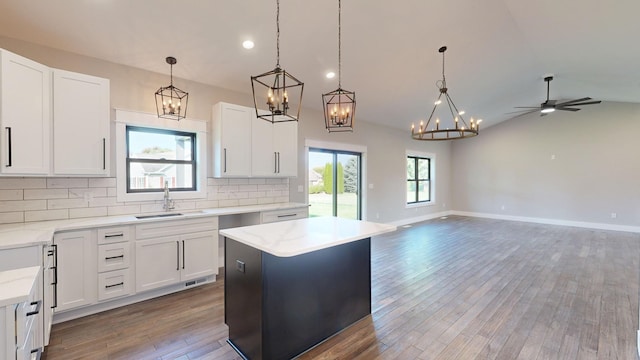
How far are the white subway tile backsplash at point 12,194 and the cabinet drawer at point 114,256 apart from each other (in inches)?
36.6

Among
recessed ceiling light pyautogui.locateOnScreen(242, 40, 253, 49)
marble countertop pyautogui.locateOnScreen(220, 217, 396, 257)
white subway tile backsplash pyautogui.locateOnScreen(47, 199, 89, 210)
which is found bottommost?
marble countertop pyautogui.locateOnScreen(220, 217, 396, 257)

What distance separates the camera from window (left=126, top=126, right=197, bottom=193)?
352cm

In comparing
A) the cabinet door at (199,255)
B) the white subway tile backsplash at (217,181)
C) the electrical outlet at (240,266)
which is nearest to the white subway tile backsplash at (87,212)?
the cabinet door at (199,255)

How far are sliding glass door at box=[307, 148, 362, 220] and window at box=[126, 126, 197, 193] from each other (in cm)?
224

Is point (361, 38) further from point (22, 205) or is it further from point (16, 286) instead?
point (22, 205)

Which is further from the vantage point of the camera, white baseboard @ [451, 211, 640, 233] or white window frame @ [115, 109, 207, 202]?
white baseboard @ [451, 211, 640, 233]

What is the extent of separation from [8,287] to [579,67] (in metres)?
7.46

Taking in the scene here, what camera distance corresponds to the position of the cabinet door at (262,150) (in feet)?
13.6

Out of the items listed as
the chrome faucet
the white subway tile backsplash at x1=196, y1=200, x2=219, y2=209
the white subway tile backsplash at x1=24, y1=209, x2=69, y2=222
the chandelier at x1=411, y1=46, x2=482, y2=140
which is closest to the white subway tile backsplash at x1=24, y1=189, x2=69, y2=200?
the white subway tile backsplash at x1=24, y1=209, x2=69, y2=222

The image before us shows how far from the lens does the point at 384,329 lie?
2.54 metres

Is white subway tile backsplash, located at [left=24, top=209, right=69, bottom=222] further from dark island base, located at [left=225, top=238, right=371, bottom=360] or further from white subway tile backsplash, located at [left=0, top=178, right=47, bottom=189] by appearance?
dark island base, located at [left=225, top=238, right=371, bottom=360]

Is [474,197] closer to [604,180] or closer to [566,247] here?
[604,180]

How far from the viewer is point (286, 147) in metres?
4.54

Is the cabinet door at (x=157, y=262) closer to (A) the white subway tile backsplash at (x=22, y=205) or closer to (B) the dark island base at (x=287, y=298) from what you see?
(A) the white subway tile backsplash at (x=22, y=205)
